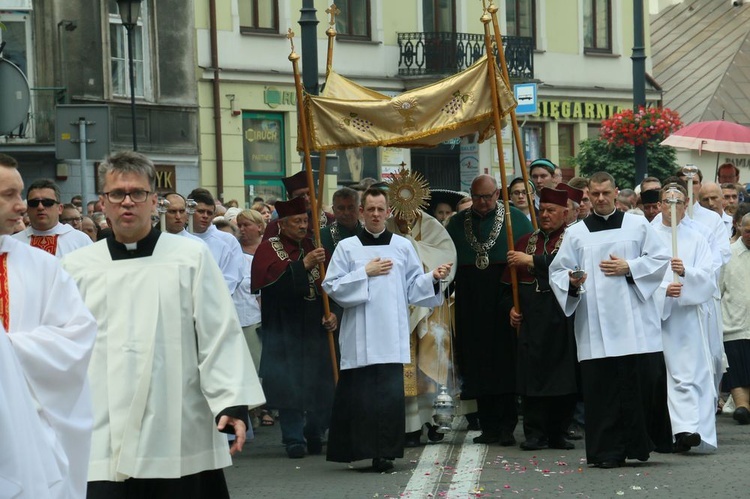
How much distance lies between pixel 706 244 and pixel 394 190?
95.1 inches

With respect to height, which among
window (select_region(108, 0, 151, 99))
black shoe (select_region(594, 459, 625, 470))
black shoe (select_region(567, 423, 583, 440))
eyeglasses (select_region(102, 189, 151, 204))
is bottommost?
black shoe (select_region(567, 423, 583, 440))

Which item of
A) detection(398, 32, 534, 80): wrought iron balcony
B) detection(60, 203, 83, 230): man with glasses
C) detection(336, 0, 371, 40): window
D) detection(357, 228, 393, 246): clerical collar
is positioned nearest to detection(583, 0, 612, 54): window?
detection(398, 32, 534, 80): wrought iron balcony

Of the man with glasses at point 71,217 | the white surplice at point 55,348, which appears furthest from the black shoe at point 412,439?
the white surplice at point 55,348

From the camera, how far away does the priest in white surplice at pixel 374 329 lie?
11711 millimetres

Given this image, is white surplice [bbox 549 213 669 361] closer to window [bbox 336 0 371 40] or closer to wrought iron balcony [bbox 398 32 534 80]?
window [bbox 336 0 371 40]

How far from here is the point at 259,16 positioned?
108 ft

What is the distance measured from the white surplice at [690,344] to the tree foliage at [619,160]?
2043 cm

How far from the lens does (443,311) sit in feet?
44.8

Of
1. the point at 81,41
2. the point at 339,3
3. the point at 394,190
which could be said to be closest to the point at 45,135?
the point at 81,41

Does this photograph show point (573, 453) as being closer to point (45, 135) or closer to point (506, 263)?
point (506, 263)

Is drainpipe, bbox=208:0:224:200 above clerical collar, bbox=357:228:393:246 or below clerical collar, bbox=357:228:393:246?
above

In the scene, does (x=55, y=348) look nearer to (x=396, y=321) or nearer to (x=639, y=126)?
(x=396, y=321)

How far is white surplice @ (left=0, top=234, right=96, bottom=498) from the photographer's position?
5902 millimetres

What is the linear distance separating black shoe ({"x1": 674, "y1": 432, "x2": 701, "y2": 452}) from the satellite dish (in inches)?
196
